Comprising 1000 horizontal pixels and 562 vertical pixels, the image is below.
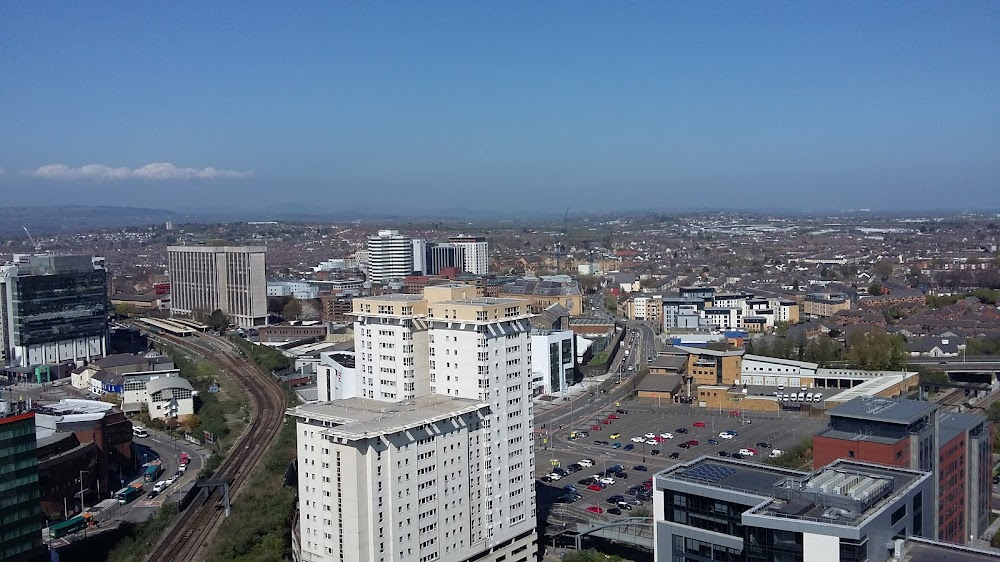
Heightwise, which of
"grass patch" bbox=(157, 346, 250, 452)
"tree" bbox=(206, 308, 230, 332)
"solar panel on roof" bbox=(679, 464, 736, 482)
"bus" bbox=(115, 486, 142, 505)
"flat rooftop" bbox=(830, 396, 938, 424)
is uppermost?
"flat rooftop" bbox=(830, 396, 938, 424)

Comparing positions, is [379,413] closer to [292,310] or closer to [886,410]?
[886,410]

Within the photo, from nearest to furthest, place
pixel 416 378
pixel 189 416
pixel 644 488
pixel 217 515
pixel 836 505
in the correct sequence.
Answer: pixel 836 505
pixel 416 378
pixel 217 515
pixel 644 488
pixel 189 416

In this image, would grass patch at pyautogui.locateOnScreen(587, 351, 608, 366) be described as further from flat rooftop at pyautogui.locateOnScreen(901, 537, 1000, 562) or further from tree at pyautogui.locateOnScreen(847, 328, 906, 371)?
flat rooftop at pyautogui.locateOnScreen(901, 537, 1000, 562)

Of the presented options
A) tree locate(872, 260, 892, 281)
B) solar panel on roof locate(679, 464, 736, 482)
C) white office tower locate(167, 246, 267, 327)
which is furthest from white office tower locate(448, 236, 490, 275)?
solar panel on roof locate(679, 464, 736, 482)

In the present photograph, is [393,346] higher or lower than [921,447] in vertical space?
higher

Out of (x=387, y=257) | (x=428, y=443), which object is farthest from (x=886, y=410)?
(x=387, y=257)

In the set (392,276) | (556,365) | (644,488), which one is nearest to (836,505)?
(644,488)

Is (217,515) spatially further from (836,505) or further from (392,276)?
(392,276)
